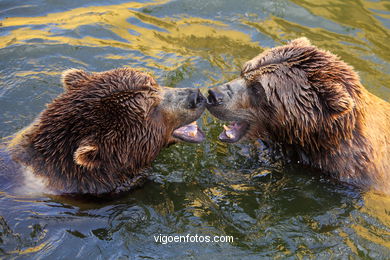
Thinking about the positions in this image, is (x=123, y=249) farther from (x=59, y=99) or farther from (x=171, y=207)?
(x=59, y=99)

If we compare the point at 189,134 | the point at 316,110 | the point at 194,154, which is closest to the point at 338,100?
the point at 316,110

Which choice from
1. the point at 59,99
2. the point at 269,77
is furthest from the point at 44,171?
the point at 269,77

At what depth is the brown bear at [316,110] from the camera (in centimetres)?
642

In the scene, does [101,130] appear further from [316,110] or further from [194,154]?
[316,110]

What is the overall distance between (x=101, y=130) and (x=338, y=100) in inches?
123

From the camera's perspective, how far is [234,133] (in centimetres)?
735

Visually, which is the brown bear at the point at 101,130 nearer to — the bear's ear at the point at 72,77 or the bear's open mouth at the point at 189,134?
the bear's ear at the point at 72,77

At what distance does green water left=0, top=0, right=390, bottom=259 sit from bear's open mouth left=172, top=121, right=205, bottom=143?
2.70 ft

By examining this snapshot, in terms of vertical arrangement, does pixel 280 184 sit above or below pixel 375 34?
below

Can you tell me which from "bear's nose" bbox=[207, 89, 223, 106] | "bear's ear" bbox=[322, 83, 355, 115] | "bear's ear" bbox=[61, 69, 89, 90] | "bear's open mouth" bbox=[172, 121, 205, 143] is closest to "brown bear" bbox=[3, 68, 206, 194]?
"bear's ear" bbox=[61, 69, 89, 90]

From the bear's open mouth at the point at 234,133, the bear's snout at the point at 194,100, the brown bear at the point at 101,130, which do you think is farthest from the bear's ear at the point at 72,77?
the bear's open mouth at the point at 234,133

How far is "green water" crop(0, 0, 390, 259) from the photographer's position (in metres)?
6.07

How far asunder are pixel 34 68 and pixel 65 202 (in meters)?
4.10

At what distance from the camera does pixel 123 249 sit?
5977 mm
